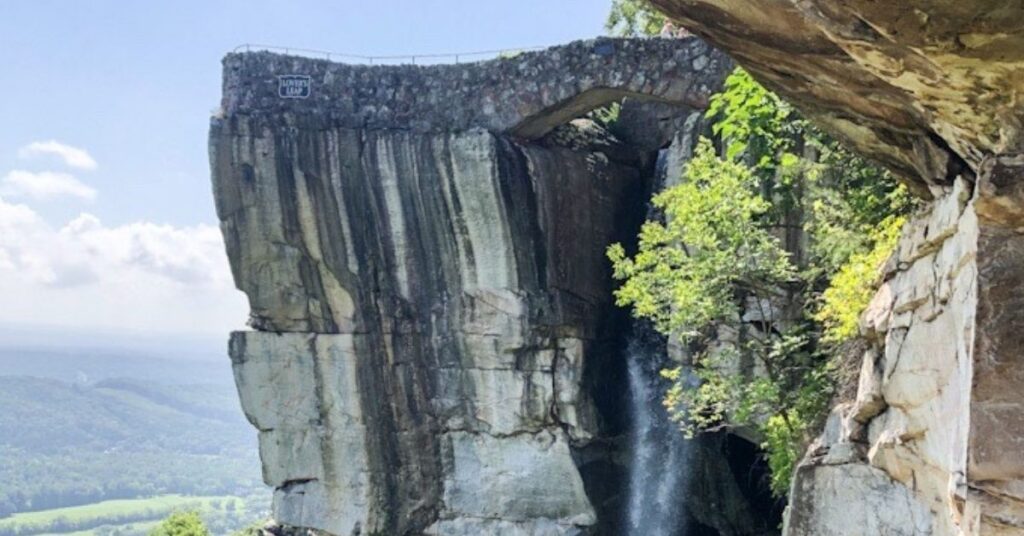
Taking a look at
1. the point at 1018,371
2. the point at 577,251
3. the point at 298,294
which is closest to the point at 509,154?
Answer: the point at 577,251

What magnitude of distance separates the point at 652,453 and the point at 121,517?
145 m

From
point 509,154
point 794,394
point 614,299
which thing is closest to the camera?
point 794,394

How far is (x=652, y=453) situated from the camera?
16.5 metres

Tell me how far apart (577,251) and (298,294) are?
573 centimetres

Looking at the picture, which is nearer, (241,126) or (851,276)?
(851,276)

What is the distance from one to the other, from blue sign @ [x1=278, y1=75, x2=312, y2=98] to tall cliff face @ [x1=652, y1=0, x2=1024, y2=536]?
477 inches

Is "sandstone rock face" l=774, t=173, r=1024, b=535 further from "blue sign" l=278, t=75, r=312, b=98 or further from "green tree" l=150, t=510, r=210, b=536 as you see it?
"green tree" l=150, t=510, r=210, b=536

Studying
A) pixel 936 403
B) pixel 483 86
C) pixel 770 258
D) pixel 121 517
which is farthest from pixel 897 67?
pixel 121 517

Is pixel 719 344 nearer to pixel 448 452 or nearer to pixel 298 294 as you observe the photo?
pixel 448 452

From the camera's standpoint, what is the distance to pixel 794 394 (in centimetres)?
1038

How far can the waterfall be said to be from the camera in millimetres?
16188

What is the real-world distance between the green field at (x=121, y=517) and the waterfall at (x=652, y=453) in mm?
114970

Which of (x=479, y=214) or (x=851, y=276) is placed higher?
(x=479, y=214)

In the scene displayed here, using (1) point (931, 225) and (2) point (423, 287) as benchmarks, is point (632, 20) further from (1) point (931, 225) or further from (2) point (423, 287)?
(1) point (931, 225)
